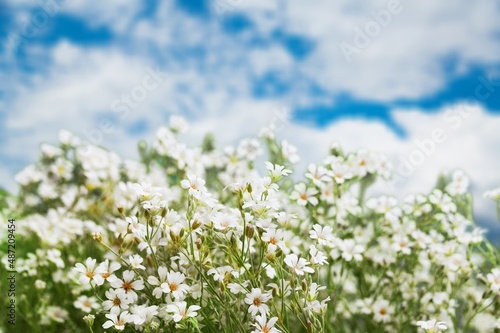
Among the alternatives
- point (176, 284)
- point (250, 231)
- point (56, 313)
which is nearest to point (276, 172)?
point (250, 231)

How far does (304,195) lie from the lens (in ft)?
8.05

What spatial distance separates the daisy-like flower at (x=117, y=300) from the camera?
1.96m

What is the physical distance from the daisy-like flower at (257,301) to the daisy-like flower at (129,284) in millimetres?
359

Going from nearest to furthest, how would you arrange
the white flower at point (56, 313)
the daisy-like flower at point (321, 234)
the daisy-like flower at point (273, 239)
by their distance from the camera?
the daisy-like flower at point (273, 239) → the daisy-like flower at point (321, 234) → the white flower at point (56, 313)

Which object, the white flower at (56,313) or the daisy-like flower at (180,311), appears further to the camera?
the white flower at (56,313)

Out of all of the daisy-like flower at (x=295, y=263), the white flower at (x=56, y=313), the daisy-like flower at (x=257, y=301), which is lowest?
the daisy-like flower at (x=257, y=301)

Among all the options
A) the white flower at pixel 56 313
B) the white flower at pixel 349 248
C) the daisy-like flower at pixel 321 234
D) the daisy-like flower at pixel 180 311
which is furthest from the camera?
the white flower at pixel 56 313

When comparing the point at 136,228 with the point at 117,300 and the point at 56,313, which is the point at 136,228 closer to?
the point at 117,300

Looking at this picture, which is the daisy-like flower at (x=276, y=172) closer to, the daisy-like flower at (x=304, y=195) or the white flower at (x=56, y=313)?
the daisy-like flower at (x=304, y=195)

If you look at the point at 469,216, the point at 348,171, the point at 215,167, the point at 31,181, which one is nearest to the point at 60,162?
the point at 31,181

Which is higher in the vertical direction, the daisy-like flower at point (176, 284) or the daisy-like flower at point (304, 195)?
the daisy-like flower at point (304, 195)

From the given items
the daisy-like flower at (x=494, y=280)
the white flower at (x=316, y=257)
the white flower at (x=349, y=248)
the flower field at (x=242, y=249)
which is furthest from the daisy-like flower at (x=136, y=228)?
the daisy-like flower at (x=494, y=280)

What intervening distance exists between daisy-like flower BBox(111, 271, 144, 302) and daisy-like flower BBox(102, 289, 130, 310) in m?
0.02

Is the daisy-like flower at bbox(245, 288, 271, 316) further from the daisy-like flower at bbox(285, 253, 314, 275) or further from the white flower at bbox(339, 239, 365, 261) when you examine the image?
the white flower at bbox(339, 239, 365, 261)
